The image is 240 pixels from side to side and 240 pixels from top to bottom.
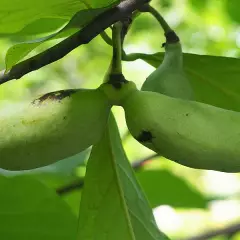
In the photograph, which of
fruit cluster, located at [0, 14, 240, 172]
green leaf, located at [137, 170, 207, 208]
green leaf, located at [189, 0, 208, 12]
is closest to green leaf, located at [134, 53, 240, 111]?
fruit cluster, located at [0, 14, 240, 172]

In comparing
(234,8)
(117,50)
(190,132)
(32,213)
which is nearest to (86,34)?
(117,50)

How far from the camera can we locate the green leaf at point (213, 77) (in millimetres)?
831

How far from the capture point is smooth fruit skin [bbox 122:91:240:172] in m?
0.59

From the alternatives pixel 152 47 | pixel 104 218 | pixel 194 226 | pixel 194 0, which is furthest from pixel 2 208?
pixel 194 226

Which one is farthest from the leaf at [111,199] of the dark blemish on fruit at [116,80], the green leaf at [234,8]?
the green leaf at [234,8]

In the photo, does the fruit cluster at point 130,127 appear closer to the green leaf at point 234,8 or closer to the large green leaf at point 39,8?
the large green leaf at point 39,8

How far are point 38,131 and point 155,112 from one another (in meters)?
0.12

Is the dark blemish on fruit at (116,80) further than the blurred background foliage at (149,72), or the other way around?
the blurred background foliage at (149,72)

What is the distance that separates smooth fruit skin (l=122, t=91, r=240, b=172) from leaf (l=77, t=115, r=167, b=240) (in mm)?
186

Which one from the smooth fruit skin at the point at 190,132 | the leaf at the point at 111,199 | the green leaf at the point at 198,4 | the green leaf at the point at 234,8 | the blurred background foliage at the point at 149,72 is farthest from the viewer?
the green leaf at the point at 198,4

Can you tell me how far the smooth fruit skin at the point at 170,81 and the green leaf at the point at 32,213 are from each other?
1.25ft

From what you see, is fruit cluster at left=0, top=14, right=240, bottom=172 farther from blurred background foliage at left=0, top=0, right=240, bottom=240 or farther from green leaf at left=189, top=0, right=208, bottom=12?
green leaf at left=189, top=0, right=208, bottom=12

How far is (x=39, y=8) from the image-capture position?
2.17ft

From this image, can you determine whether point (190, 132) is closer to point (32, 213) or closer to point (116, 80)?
point (116, 80)
